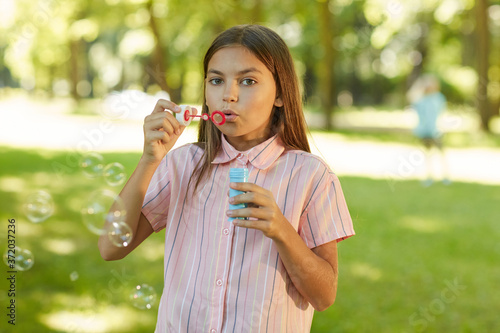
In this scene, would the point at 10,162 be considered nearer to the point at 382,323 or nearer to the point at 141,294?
the point at 382,323

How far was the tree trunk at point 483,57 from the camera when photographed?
1334 centimetres

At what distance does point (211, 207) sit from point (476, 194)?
7.02 metres

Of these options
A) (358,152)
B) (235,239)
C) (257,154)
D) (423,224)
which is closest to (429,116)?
(423,224)

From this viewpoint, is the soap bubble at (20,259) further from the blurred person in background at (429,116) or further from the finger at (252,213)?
the blurred person in background at (429,116)

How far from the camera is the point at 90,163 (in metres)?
2.50

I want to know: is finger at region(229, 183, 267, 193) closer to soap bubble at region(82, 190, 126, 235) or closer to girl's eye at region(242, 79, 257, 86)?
girl's eye at region(242, 79, 257, 86)

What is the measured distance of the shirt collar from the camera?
147cm

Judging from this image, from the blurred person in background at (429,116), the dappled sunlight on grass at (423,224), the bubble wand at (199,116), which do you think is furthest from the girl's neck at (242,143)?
the blurred person in background at (429,116)

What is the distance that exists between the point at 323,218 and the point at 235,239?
219 millimetres

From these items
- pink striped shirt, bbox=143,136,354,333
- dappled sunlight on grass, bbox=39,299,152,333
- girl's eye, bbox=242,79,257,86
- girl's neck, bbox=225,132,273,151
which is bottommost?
dappled sunlight on grass, bbox=39,299,152,333

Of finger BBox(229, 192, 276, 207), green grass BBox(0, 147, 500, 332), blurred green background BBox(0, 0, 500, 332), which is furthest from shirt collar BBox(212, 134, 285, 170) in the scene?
green grass BBox(0, 147, 500, 332)

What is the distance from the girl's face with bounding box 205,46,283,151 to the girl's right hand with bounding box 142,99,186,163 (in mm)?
96

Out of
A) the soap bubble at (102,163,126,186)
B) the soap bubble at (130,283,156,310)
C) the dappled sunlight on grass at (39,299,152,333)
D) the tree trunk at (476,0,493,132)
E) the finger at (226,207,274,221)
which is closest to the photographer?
the finger at (226,207,274,221)

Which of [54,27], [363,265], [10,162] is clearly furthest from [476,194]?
[54,27]
